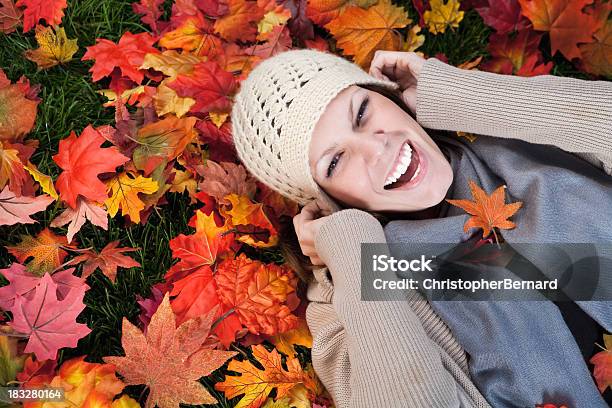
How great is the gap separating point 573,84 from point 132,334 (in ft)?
4.92

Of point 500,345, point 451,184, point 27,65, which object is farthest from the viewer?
point 27,65

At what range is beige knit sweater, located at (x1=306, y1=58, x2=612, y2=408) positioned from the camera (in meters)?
1.59

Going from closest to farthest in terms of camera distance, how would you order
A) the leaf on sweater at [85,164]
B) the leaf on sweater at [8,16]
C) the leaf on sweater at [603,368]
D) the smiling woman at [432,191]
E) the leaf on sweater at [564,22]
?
the smiling woman at [432,191], the leaf on sweater at [603,368], the leaf on sweater at [85,164], the leaf on sweater at [564,22], the leaf on sweater at [8,16]

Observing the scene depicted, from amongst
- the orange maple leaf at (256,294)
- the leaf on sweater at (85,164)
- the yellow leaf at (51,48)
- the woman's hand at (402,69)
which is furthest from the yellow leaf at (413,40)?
the yellow leaf at (51,48)

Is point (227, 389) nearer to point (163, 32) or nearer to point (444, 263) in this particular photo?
point (444, 263)

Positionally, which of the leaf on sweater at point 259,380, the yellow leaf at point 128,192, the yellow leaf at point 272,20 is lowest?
the leaf on sweater at point 259,380

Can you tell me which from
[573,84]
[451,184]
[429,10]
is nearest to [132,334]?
[451,184]

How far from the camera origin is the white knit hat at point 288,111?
1.78 m

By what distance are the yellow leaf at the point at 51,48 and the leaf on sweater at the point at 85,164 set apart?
1.48 ft

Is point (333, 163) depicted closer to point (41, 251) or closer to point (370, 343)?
point (370, 343)

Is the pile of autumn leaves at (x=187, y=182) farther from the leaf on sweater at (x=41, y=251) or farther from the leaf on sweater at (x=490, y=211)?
the leaf on sweater at (x=490, y=211)

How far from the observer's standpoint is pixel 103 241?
2.15 meters

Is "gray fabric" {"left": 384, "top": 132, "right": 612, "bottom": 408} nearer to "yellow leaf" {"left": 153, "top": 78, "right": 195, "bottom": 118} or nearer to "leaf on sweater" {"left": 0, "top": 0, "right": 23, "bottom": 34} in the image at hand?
"yellow leaf" {"left": 153, "top": 78, "right": 195, "bottom": 118}

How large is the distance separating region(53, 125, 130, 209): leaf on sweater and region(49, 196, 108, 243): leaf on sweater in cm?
3
